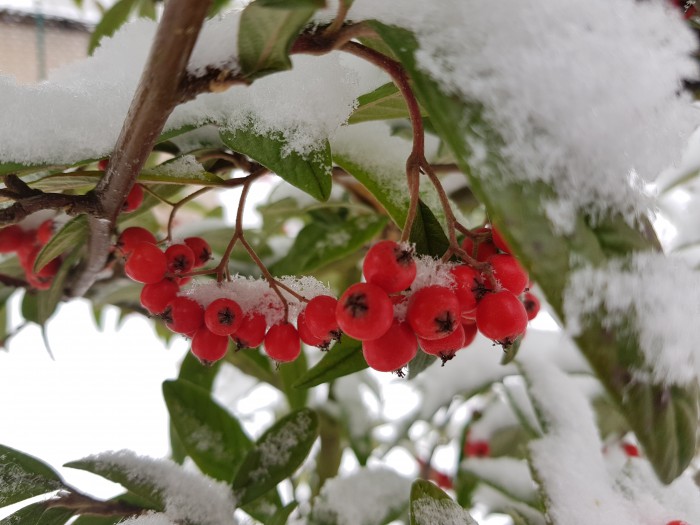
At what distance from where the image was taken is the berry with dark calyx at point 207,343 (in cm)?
61

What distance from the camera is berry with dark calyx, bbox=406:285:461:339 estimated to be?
449 mm

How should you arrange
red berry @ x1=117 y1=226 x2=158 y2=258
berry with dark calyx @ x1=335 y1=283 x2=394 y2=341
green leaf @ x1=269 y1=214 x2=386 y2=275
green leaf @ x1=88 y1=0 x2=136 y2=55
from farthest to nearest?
1. green leaf @ x1=88 y1=0 x2=136 y2=55
2. green leaf @ x1=269 y1=214 x2=386 y2=275
3. red berry @ x1=117 y1=226 x2=158 y2=258
4. berry with dark calyx @ x1=335 y1=283 x2=394 y2=341

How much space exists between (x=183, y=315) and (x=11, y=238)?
395 mm

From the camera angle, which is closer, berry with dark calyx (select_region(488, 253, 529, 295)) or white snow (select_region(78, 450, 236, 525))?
berry with dark calyx (select_region(488, 253, 529, 295))

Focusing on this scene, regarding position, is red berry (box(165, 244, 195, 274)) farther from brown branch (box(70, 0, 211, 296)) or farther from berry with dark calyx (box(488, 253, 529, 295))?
berry with dark calyx (box(488, 253, 529, 295))

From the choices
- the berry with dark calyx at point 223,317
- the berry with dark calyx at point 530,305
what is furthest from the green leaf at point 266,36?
the berry with dark calyx at point 530,305

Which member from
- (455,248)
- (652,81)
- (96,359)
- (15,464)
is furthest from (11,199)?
(96,359)

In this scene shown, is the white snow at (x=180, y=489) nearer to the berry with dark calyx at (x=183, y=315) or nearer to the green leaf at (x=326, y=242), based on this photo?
the berry with dark calyx at (x=183, y=315)

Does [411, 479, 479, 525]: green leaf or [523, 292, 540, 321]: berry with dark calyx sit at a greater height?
[523, 292, 540, 321]: berry with dark calyx

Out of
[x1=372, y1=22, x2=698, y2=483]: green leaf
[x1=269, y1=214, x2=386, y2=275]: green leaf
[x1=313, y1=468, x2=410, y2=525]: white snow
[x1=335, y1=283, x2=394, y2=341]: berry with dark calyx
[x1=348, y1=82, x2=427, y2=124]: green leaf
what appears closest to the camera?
[x1=372, y1=22, x2=698, y2=483]: green leaf

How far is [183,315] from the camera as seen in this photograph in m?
0.61

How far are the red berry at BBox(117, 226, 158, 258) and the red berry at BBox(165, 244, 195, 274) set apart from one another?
0.16 feet

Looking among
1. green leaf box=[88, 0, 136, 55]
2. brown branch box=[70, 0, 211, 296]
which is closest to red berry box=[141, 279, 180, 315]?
brown branch box=[70, 0, 211, 296]

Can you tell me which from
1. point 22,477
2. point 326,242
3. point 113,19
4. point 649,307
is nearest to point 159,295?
point 22,477
